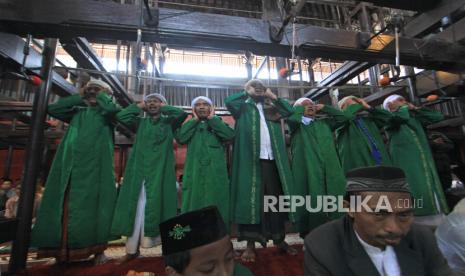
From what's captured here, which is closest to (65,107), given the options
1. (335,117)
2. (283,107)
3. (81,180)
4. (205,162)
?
(81,180)

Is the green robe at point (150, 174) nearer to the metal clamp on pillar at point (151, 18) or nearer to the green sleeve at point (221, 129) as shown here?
the green sleeve at point (221, 129)

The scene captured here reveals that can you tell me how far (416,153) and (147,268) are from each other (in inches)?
130

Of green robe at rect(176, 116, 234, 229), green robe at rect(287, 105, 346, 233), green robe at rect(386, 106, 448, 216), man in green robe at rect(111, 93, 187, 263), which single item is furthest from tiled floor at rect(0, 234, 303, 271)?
green robe at rect(386, 106, 448, 216)

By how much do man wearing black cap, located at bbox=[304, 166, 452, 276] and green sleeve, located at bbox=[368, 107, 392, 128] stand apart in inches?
80.6

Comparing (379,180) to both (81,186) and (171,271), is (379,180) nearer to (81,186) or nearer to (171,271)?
(171,271)

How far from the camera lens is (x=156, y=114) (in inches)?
116

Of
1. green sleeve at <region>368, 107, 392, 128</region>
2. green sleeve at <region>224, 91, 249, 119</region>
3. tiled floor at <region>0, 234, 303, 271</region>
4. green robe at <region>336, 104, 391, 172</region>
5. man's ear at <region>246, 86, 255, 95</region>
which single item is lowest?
tiled floor at <region>0, 234, 303, 271</region>

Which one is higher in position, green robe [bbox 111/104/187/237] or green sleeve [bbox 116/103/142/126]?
green sleeve [bbox 116/103/142/126]

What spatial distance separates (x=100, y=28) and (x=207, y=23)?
38.6 inches

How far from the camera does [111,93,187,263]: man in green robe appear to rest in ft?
8.42

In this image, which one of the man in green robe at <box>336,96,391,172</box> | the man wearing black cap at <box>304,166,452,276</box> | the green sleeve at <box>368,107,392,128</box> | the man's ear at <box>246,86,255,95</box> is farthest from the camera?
the green sleeve at <box>368,107,392,128</box>

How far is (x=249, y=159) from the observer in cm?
278

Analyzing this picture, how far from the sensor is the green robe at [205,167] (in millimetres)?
2645

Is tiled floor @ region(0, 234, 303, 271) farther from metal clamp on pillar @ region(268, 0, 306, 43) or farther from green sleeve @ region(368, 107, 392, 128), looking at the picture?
metal clamp on pillar @ region(268, 0, 306, 43)
